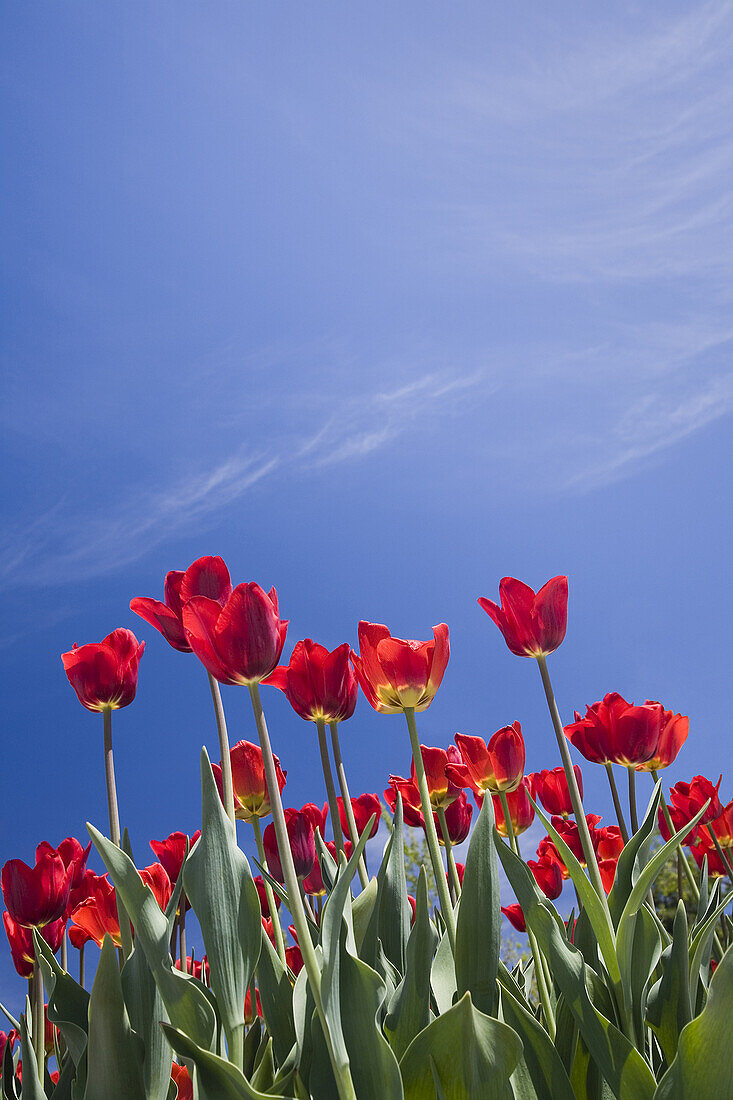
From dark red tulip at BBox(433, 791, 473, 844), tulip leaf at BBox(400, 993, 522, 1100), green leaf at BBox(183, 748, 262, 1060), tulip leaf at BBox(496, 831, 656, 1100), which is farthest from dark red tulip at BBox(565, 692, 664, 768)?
green leaf at BBox(183, 748, 262, 1060)

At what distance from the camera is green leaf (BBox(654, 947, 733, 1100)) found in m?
1.28

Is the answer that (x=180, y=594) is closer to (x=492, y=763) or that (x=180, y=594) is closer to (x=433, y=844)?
(x=433, y=844)

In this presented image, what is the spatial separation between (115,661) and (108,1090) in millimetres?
961

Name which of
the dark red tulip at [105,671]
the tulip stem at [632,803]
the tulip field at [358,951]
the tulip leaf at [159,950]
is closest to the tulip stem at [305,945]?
the tulip field at [358,951]

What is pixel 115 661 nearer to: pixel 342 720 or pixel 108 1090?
pixel 342 720

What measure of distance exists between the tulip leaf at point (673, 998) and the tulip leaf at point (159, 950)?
0.92 meters

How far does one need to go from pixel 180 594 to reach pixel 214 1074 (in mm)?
884

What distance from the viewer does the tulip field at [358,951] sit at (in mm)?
1309

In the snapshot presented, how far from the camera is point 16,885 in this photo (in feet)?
8.29

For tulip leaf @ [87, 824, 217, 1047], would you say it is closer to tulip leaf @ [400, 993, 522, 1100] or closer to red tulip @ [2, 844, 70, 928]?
tulip leaf @ [400, 993, 522, 1100]

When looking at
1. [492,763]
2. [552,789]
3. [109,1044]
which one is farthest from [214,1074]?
[552,789]

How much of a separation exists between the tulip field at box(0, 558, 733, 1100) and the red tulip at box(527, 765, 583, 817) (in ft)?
2.50

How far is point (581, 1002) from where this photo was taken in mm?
1532

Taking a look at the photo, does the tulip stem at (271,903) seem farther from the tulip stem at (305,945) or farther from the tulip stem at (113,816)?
the tulip stem at (305,945)
